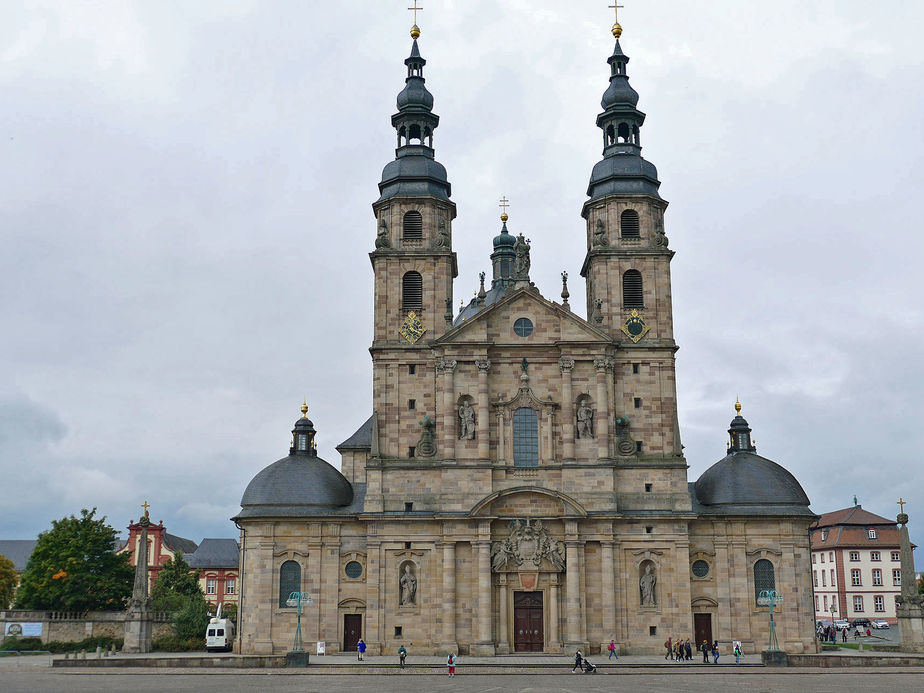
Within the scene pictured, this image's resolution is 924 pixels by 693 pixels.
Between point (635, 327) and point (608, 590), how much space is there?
14.3 meters

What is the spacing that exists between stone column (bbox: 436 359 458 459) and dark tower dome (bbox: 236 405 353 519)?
20.7ft

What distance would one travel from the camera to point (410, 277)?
194 ft

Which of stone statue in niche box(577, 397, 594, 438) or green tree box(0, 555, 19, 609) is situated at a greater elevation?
stone statue in niche box(577, 397, 594, 438)

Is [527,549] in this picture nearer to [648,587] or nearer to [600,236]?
[648,587]

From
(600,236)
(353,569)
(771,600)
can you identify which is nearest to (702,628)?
(771,600)

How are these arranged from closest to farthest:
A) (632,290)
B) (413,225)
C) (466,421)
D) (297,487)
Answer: (466,421) < (297,487) < (632,290) < (413,225)

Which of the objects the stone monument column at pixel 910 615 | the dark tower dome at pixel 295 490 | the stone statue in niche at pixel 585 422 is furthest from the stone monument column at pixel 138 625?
the stone monument column at pixel 910 615

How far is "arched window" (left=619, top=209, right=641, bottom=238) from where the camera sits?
59.9 m

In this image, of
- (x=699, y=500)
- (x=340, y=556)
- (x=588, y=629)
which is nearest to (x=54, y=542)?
(x=340, y=556)

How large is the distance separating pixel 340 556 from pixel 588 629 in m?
13.3

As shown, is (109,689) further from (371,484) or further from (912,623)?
(912,623)

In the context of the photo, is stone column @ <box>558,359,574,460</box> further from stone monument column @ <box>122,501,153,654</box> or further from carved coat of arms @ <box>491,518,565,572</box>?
stone monument column @ <box>122,501,153,654</box>

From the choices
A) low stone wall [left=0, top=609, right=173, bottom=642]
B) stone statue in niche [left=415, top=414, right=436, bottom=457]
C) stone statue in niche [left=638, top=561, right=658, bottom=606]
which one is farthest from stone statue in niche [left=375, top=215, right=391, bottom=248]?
low stone wall [left=0, top=609, right=173, bottom=642]

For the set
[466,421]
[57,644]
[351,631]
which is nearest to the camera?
[351,631]
